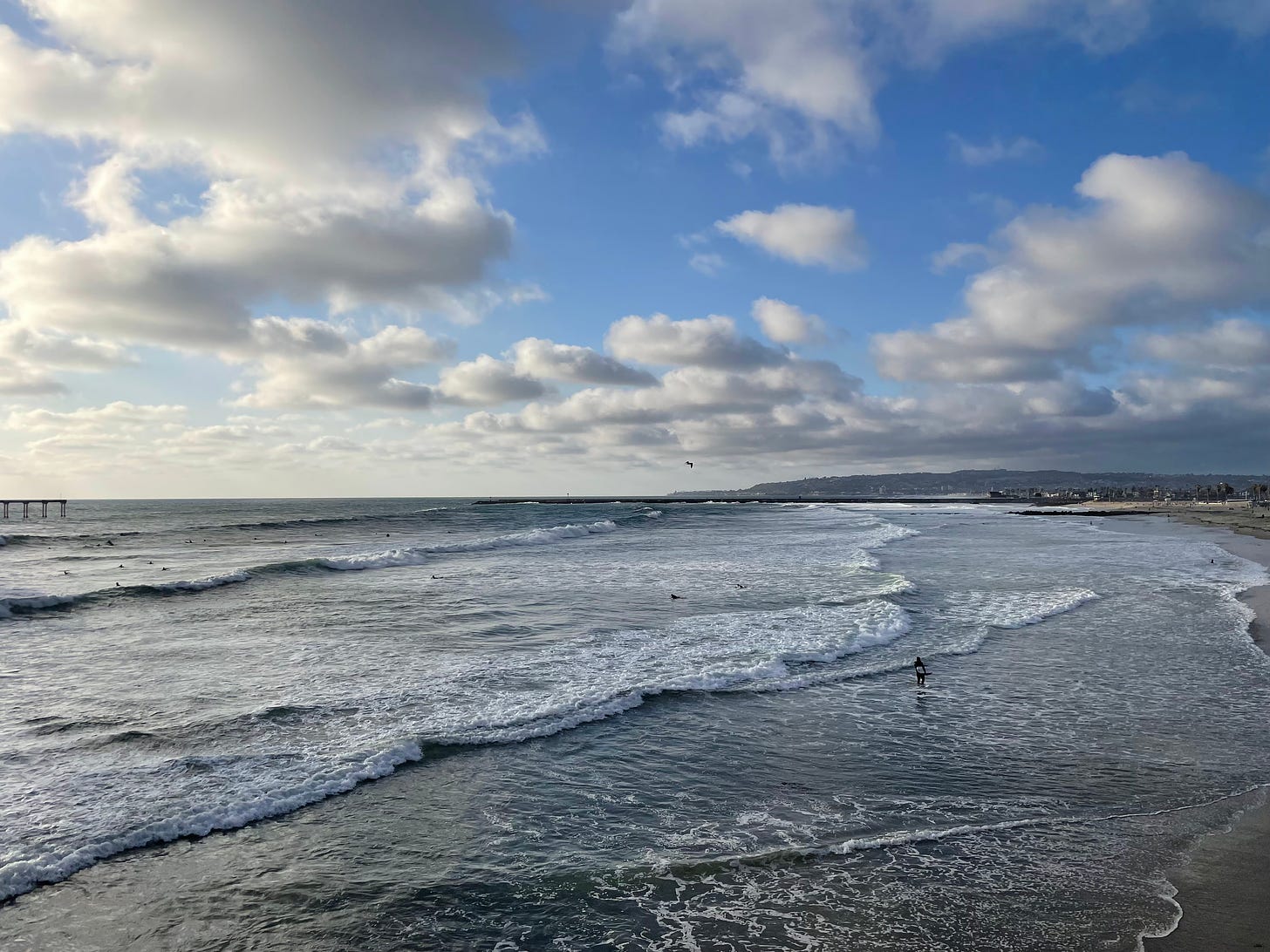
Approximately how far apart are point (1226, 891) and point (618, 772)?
6.92 metres

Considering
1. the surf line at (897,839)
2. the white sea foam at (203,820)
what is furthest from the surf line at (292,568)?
the surf line at (897,839)

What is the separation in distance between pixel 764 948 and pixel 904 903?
1611 mm

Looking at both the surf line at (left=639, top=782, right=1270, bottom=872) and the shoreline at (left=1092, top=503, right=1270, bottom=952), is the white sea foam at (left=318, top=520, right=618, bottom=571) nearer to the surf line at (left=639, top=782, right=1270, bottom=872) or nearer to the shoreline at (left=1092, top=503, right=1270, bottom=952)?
the surf line at (left=639, top=782, right=1270, bottom=872)

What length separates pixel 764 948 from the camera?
21.3ft

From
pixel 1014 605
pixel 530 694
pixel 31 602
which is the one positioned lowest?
pixel 1014 605

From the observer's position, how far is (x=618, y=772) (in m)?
10.6

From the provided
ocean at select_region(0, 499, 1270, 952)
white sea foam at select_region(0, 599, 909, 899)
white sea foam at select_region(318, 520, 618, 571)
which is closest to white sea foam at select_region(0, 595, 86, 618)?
ocean at select_region(0, 499, 1270, 952)

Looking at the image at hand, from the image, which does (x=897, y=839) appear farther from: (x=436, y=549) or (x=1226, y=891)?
(x=436, y=549)

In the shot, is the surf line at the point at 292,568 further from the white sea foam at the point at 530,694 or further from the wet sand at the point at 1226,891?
the wet sand at the point at 1226,891

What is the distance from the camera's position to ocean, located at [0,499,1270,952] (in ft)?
23.2

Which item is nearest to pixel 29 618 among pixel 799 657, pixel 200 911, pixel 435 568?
pixel 435 568

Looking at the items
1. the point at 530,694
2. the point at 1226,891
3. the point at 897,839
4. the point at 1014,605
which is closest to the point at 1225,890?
the point at 1226,891

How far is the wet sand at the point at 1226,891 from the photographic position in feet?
21.0

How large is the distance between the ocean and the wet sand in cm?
20
